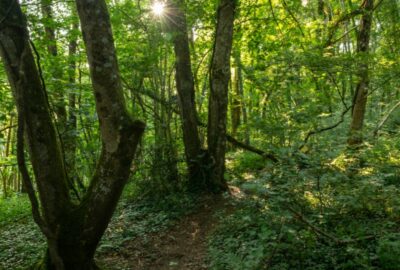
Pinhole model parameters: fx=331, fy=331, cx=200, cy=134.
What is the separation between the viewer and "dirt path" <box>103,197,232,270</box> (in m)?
4.84

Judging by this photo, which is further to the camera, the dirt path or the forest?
the dirt path

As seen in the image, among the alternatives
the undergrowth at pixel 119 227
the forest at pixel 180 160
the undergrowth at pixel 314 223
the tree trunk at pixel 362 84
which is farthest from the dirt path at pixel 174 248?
the tree trunk at pixel 362 84

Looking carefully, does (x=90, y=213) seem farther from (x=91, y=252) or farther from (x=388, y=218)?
(x=388, y=218)

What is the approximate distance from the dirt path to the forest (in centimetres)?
3

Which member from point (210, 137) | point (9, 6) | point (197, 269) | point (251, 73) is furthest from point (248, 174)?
point (9, 6)

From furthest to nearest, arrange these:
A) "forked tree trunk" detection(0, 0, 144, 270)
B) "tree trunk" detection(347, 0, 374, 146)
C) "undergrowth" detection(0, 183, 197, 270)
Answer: "tree trunk" detection(347, 0, 374, 146) < "undergrowth" detection(0, 183, 197, 270) < "forked tree trunk" detection(0, 0, 144, 270)

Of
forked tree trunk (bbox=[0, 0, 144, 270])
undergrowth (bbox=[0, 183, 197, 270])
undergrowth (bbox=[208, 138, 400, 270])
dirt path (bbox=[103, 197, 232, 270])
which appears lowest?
dirt path (bbox=[103, 197, 232, 270])

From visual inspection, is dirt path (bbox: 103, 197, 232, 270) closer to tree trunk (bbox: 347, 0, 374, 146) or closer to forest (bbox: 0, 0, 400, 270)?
forest (bbox: 0, 0, 400, 270)

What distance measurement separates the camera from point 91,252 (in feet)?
13.1

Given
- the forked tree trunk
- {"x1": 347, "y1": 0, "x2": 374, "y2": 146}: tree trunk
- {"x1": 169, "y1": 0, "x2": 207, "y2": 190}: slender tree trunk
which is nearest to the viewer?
the forked tree trunk

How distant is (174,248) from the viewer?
5449 mm

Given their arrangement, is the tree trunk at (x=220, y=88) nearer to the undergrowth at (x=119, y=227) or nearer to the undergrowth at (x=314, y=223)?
the undergrowth at (x=119, y=227)

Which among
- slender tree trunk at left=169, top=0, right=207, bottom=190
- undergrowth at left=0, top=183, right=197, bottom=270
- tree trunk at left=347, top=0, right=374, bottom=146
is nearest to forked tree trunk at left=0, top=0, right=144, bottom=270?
undergrowth at left=0, top=183, right=197, bottom=270

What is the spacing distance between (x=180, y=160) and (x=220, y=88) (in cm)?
191
